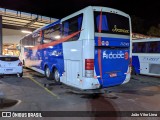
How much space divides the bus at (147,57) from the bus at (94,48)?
15.7 feet

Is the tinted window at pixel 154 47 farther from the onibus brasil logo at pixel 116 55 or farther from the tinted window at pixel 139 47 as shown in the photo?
the onibus brasil logo at pixel 116 55

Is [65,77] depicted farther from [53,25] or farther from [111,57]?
[53,25]

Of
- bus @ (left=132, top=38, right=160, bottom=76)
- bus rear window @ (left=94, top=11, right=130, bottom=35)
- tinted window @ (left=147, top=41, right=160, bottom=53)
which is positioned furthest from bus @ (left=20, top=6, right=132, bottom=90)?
tinted window @ (left=147, top=41, right=160, bottom=53)

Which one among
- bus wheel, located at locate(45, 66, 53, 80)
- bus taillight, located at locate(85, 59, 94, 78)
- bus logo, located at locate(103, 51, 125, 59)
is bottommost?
bus wheel, located at locate(45, 66, 53, 80)

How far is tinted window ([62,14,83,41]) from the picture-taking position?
25.4 ft

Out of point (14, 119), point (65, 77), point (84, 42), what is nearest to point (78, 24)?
point (84, 42)

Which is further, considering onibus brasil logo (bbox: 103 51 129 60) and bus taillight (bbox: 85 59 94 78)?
onibus brasil logo (bbox: 103 51 129 60)

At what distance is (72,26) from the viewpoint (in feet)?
27.5

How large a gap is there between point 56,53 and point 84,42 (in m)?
3.00

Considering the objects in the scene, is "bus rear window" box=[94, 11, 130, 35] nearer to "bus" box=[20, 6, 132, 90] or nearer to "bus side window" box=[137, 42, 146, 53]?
"bus" box=[20, 6, 132, 90]

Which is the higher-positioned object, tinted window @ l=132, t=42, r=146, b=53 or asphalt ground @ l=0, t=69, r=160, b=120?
tinted window @ l=132, t=42, r=146, b=53

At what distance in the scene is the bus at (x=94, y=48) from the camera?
724cm

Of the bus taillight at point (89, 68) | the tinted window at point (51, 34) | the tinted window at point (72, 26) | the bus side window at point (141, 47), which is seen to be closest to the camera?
the bus taillight at point (89, 68)

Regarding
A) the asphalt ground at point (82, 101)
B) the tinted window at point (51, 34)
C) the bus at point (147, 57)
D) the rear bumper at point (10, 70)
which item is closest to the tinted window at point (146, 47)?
the bus at point (147, 57)
